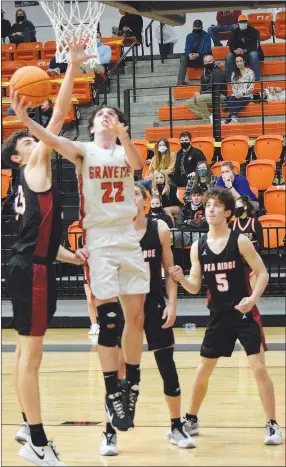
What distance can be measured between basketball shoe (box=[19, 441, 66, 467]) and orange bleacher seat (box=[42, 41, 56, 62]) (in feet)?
38.8

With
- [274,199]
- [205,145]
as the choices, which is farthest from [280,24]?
[274,199]

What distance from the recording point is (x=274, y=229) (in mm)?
9641

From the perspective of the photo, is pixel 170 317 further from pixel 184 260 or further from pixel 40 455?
pixel 184 260

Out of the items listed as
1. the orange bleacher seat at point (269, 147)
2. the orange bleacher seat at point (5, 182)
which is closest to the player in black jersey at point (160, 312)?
the orange bleacher seat at point (269, 147)

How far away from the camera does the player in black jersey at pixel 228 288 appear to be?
4961mm

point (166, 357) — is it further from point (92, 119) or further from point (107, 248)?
point (92, 119)

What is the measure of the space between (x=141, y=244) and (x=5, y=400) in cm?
198

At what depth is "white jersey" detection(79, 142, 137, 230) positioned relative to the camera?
14.9ft

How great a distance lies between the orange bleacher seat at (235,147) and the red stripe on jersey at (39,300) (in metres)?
6.75

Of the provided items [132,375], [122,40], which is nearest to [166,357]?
[132,375]

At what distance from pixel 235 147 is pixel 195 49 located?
2.98 metres

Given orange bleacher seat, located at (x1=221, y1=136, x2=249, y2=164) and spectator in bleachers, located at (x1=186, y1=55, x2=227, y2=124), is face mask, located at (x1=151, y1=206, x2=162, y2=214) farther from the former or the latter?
spectator in bleachers, located at (x1=186, y1=55, x2=227, y2=124)

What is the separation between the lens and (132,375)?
4.83m

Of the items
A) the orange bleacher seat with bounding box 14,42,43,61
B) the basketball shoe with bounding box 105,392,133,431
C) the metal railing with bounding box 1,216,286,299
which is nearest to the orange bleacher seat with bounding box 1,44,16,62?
the orange bleacher seat with bounding box 14,42,43,61
